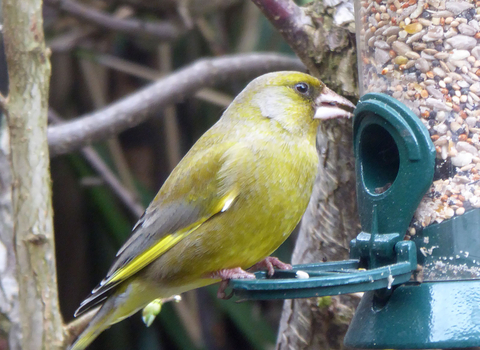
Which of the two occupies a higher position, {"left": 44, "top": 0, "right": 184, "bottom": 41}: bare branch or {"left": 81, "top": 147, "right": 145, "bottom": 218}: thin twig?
{"left": 44, "top": 0, "right": 184, "bottom": 41}: bare branch

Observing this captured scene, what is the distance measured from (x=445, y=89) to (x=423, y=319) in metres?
0.81

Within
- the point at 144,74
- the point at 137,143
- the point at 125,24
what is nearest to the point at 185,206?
the point at 125,24

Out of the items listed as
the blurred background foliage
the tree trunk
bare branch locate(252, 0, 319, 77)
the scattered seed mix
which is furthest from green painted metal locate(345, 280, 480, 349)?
the blurred background foliage

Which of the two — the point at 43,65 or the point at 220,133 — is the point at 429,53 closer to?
the point at 220,133

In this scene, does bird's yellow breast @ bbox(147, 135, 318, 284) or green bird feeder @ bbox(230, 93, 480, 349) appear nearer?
green bird feeder @ bbox(230, 93, 480, 349)

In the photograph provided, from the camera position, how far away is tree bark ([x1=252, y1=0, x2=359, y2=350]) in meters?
2.78

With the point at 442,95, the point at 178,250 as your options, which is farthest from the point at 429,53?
the point at 178,250

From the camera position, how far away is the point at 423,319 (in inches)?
82.7

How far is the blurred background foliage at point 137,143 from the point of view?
504cm

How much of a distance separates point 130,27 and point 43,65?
2358mm

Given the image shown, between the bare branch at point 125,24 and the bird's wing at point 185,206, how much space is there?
211 centimetres

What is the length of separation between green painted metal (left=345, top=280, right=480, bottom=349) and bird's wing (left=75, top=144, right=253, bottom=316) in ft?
2.39

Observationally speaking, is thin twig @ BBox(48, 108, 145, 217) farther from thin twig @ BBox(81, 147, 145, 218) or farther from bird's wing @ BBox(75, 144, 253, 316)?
bird's wing @ BBox(75, 144, 253, 316)

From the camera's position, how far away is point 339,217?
290 centimetres
